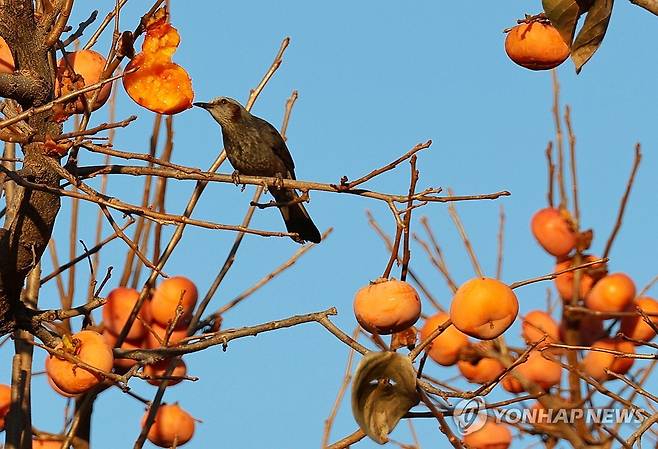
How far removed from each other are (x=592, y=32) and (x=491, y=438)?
8.49 feet

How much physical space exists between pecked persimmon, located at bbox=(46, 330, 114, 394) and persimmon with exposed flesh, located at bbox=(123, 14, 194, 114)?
23.9 inches

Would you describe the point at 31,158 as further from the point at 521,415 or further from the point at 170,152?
the point at 521,415

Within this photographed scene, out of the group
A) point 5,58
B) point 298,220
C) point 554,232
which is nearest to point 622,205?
point 554,232

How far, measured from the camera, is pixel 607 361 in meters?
4.45

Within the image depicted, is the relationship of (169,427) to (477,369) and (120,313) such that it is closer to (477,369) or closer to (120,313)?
(120,313)

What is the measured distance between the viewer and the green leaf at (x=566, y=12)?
6.35 feet

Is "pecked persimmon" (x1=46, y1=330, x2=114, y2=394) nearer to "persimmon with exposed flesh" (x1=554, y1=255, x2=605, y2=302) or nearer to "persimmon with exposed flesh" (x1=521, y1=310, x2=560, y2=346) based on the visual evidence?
"persimmon with exposed flesh" (x1=521, y1=310, x2=560, y2=346)

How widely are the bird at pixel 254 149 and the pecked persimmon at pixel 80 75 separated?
8.88 ft

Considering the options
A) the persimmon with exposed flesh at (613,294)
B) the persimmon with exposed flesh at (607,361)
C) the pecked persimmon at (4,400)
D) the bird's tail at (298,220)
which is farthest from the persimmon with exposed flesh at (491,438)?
the pecked persimmon at (4,400)

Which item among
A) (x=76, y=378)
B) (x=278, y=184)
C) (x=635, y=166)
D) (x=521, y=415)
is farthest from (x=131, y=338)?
(x=635, y=166)

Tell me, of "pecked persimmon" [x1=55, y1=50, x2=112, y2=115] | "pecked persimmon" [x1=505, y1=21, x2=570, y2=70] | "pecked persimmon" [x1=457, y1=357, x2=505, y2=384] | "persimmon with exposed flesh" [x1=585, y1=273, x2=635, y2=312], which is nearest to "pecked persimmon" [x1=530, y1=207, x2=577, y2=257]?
"persimmon with exposed flesh" [x1=585, y1=273, x2=635, y2=312]

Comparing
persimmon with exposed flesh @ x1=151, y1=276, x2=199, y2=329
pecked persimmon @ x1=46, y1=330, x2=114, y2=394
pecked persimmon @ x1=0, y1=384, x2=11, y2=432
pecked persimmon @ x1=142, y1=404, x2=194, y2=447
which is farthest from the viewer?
pecked persimmon @ x1=142, y1=404, x2=194, y2=447

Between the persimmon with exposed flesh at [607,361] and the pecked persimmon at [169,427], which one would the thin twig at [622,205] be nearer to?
the persimmon with exposed flesh at [607,361]

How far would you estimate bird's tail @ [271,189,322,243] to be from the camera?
5.46 meters
